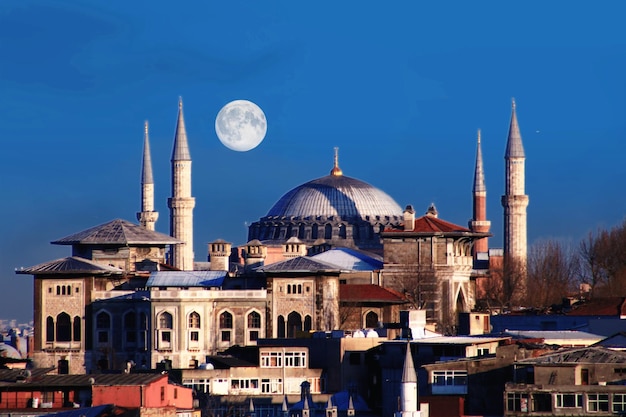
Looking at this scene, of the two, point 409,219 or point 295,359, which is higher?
point 409,219

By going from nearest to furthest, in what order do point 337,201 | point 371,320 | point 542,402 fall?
point 542,402 < point 371,320 < point 337,201

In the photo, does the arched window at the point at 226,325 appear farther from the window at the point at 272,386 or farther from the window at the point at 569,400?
the window at the point at 569,400

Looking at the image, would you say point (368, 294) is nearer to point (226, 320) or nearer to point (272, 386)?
point (226, 320)

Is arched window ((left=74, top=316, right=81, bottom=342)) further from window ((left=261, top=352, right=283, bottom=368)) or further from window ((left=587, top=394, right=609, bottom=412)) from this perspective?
window ((left=587, top=394, right=609, bottom=412))

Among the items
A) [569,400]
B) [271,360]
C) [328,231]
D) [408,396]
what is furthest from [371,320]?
[328,231]

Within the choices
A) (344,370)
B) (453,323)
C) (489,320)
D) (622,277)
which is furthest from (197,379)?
(622,277)

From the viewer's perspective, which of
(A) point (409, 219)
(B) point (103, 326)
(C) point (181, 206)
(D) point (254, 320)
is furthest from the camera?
(C) point (181, 206)

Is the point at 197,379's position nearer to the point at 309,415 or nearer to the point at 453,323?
the point at 309,415

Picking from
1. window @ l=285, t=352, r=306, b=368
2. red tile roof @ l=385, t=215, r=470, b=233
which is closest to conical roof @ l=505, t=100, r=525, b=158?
red tile roof @ l=385, t=215, r=470, b=233
